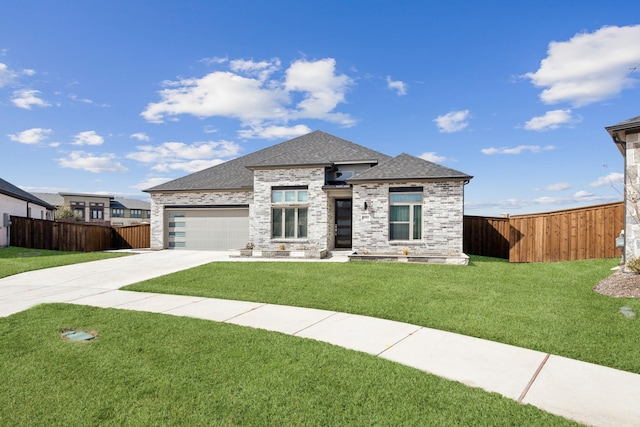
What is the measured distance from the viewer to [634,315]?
6406 mm

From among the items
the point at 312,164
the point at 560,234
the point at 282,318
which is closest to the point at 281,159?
the point at 312,164

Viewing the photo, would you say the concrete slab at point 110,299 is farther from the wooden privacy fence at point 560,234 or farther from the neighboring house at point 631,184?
the wooden privacy fence at point 560,234

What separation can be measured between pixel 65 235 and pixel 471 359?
22.2 metres

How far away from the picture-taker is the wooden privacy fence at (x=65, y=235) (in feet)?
66.4

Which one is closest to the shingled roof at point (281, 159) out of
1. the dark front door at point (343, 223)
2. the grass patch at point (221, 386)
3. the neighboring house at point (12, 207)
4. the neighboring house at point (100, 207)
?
the dark front door at point (343, 223)

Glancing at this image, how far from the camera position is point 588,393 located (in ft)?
12.3

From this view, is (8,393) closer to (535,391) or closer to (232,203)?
(535,391)

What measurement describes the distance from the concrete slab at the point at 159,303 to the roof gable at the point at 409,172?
8914 millimetres

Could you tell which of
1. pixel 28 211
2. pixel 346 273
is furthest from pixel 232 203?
pixel 28 211

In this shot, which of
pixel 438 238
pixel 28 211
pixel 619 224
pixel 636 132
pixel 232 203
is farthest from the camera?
pixel 28 211

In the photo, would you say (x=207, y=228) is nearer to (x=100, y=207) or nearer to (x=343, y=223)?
(x=343, y=223)

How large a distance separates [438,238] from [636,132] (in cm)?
684

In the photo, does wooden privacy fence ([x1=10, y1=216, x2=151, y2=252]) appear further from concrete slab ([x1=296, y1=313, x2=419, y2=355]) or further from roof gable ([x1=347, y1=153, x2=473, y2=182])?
concrete slab ([x1=296, y1=313, x2=419, y2=355])

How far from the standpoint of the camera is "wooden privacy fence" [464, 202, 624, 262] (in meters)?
12.4
